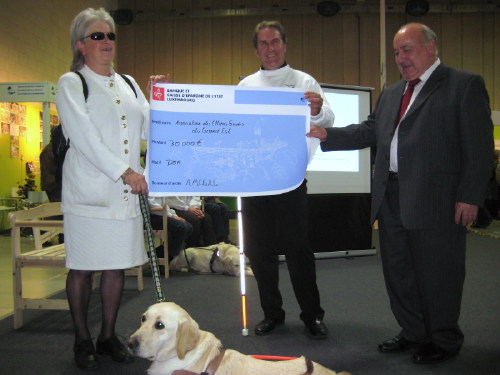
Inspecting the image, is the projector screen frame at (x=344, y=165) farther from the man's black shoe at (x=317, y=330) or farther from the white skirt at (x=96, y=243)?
the white skirt at (x=96, y=243)

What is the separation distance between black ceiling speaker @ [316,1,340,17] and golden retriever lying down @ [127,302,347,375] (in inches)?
423

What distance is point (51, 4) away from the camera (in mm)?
9219

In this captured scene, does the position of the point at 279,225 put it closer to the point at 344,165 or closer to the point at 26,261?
the point at 26,261

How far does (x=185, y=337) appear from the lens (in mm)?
1656

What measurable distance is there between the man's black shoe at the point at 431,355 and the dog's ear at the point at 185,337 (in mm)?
1276

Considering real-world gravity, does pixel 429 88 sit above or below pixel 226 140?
above

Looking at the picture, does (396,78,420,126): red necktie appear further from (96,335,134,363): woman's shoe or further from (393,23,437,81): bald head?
(96,335,134,363): woman's shoe

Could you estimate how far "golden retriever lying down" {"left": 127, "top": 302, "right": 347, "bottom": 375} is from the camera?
5.41 ft

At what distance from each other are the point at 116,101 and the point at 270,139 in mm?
768

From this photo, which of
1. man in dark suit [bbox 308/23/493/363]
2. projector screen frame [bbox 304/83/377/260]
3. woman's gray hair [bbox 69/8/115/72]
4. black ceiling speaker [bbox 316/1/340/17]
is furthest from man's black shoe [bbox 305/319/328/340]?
black ceiling speaker [bbox 316/1/340/17]

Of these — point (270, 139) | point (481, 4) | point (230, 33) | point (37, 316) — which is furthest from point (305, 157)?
point (481, 4)

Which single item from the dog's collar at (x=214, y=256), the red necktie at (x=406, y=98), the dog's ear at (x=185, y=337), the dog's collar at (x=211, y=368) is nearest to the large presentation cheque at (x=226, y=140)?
the red necktie at (x=406, y=98)

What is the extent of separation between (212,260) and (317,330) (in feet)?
6.98

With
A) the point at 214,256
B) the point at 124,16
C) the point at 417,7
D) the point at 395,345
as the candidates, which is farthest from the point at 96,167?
the point at 124,16
